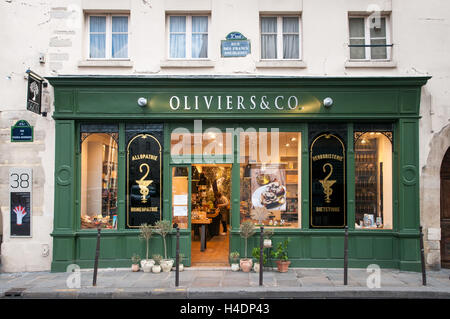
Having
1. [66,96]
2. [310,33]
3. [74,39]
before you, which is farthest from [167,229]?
[310,33]

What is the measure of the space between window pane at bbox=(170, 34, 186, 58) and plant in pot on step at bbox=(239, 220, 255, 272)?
192 inches

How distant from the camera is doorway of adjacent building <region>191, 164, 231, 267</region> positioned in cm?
1105

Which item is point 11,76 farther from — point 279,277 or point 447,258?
point 447,258

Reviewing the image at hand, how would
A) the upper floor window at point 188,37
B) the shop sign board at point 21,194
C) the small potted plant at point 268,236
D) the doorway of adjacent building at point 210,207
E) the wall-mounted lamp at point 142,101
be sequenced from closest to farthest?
the small potted plant at point 268,236, the wall-mounted lamp at point 142,101, the shop sign board at point 21,194, the upper floor window at point 188,37, the doorway of adjacent building at point 210,207

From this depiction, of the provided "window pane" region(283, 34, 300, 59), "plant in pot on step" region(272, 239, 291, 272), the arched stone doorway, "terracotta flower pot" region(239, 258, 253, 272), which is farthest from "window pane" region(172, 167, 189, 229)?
the arched stone doorway

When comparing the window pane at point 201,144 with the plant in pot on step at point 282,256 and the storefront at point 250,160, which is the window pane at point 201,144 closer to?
the storefront at point 250,160

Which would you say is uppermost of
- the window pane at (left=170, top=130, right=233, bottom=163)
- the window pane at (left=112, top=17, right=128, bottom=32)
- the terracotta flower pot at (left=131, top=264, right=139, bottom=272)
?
the window pane at (left=112, top=17, right=128, bottom=32)

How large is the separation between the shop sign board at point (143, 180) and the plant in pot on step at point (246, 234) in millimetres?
2251

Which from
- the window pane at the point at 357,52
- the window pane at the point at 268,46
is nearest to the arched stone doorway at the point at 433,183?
the window pane at the point at 357,52

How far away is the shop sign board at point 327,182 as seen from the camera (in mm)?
9094

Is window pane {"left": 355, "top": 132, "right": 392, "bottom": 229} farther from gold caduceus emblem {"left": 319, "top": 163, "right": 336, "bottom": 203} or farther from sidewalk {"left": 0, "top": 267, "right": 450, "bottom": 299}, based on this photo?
sidewalk {"left": 0, "top": 267, "right": 450, "bottom": 299}

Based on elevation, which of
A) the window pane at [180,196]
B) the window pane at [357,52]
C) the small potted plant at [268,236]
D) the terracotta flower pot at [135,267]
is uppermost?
the window pane at [357,52]

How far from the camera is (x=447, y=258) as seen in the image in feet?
30.1

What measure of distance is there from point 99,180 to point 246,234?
4.25 meters
